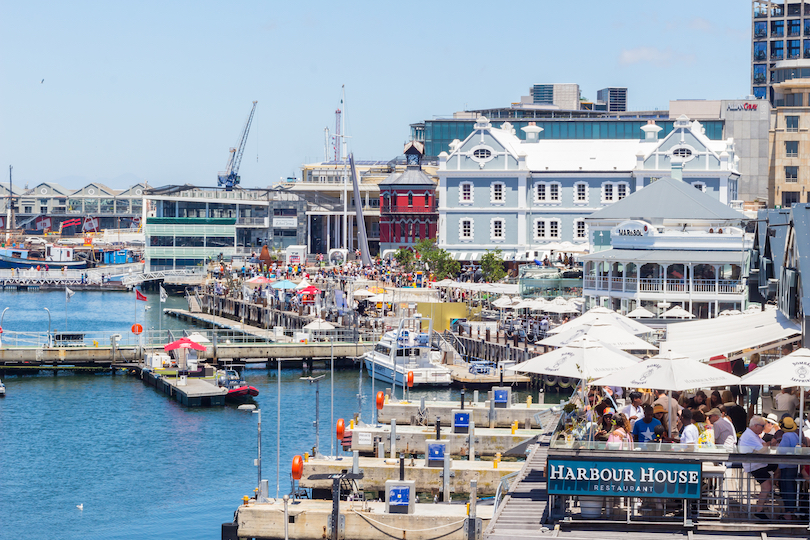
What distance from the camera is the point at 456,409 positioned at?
46125 millimetres

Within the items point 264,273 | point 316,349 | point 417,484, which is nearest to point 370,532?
point 417,484

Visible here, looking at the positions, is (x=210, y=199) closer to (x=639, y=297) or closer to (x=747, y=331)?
(x=639, y=297)

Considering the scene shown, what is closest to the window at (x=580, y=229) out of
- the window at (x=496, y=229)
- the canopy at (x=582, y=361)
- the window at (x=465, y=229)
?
the window at (x=496, y=229)

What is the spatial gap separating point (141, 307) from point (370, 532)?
93.9 metres

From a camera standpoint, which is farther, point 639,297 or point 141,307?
point 141,307

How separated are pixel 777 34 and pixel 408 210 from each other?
54056 millimetres

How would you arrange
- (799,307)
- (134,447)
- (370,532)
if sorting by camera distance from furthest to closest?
1. (134,447)
2. (370,532)
3. (799,307)

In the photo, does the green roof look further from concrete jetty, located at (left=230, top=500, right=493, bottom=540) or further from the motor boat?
concrete jetty, located at (left=230, top=500, right=493, bottom=540)

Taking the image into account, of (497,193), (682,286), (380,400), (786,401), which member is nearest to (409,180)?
(497,193)

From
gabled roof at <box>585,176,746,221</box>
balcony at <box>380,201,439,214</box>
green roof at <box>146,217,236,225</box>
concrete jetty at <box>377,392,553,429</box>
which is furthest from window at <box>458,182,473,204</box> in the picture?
green roof at <box>146,217,236,225</box>

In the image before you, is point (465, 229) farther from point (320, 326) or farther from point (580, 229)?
point (320, 326)

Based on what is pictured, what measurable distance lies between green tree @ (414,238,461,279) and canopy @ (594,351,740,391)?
233 feet

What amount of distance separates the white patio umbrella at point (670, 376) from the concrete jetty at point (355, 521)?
1038 centimetres

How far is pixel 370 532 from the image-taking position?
99.0 ft
